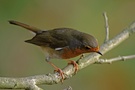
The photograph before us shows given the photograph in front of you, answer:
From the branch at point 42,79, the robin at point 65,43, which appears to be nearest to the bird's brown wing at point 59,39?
the robin at point 65,43

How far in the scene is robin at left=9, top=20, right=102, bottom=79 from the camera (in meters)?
4.15

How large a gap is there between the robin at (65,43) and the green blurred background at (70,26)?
2000 mm

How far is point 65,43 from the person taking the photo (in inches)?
176

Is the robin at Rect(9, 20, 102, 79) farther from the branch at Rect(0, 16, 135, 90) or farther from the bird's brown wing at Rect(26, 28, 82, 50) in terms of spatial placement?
the branch at Rect(0, 16, 135, 90)

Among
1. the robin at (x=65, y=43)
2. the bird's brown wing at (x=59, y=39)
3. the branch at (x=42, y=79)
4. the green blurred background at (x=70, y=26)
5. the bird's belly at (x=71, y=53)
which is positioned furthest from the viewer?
the green blurred background at (x=70, y=26)

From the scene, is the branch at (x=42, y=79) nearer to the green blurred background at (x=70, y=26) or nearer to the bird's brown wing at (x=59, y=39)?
the bird's brown wing at (x=59, y=39)

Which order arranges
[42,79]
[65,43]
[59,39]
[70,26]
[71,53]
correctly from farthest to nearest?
[70,26]
[59,39]
[65,43]
[71,53]
[42,79]

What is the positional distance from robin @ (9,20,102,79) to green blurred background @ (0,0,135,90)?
6.56ft

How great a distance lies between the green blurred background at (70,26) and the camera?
721cm

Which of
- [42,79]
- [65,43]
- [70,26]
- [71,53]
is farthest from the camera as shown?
[70,26]

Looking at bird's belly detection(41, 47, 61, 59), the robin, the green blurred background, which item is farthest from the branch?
the green blurred background

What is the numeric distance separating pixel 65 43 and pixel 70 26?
12.9ft

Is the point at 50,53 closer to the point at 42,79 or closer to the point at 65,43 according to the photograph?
the point at 65,43

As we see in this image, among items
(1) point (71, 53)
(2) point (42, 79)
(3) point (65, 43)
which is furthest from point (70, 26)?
(2) point (42, 79)
